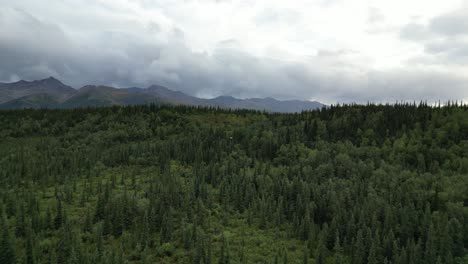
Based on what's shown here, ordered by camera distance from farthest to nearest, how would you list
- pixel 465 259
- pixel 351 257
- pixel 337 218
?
pixel 337 218 < pixel 351 257 < pixel 465 259

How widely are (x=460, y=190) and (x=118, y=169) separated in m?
96.4

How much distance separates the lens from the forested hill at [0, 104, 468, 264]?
65.8 meters

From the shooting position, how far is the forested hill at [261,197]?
2589 inches

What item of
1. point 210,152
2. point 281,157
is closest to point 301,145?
point 281,157

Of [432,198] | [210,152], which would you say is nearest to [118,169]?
[210,152]

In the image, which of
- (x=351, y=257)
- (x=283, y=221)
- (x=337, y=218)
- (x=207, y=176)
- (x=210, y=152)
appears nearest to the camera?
(x=351, y=257)

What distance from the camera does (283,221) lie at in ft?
275

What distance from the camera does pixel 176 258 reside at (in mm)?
66312

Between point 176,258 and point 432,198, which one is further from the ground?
point 432,198

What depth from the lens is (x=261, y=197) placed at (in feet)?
318

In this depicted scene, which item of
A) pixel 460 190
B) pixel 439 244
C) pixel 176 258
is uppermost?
pixel 460 190

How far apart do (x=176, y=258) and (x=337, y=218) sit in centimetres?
3258

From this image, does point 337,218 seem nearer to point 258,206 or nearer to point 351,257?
point 351,257

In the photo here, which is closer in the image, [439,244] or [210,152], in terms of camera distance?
[439,244]
